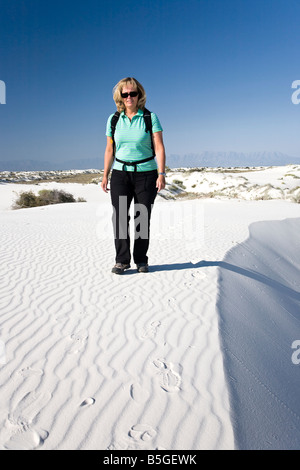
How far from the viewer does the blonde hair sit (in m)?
3.25

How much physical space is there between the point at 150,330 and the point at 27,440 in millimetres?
1283

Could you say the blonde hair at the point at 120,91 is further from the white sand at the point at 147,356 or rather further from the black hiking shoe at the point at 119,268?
the white sand at the point at 147,356

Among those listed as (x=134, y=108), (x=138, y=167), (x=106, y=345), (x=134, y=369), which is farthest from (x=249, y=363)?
(x=134, y=108)

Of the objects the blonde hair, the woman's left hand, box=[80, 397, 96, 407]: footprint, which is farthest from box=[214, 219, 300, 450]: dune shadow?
the blonde hair

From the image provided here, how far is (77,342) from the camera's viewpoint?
8.04 ft

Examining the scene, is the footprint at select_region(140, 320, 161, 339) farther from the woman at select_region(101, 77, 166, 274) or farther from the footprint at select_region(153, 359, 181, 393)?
the woman at select_region(101, 77, 166, 274)

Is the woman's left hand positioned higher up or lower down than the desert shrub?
higher up

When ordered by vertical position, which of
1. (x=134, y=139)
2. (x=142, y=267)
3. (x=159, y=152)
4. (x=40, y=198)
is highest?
(x=134, y=139)

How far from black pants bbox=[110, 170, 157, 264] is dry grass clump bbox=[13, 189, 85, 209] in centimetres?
1525

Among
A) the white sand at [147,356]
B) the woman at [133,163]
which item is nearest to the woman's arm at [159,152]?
the woman at [133,163]

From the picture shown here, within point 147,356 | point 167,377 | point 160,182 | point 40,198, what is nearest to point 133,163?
point 160,182

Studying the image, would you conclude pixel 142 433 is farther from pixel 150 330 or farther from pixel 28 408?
pixel 150 330

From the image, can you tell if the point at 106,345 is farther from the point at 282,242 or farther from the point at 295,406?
the point at 282,242

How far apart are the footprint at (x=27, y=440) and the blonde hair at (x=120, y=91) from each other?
10.0ft
